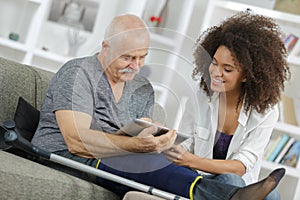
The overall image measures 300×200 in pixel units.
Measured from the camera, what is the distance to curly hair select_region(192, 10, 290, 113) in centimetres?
234

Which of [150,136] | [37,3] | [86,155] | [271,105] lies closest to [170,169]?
[150,136]

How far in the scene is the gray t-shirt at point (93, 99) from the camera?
2.22 meters

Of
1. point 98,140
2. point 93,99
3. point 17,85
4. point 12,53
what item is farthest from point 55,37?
point 98,140

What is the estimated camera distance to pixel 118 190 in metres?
2.22

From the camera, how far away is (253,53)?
2.38 metres

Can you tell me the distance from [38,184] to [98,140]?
294mm

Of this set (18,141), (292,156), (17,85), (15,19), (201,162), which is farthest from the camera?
(15,19)

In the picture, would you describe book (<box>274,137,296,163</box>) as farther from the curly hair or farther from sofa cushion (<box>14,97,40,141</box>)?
sofa cushion (<box>14,97,40,141</box>)

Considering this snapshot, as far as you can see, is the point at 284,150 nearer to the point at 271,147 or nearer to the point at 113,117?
the point at 271,147

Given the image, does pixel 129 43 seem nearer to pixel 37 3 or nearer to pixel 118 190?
pixel 118 190

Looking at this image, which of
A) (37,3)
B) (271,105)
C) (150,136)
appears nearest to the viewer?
(150,136)

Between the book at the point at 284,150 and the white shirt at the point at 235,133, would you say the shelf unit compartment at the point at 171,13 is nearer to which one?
the book at the point at 284,150

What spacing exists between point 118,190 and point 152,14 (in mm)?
2732

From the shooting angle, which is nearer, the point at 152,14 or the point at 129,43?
the point at 129,43
